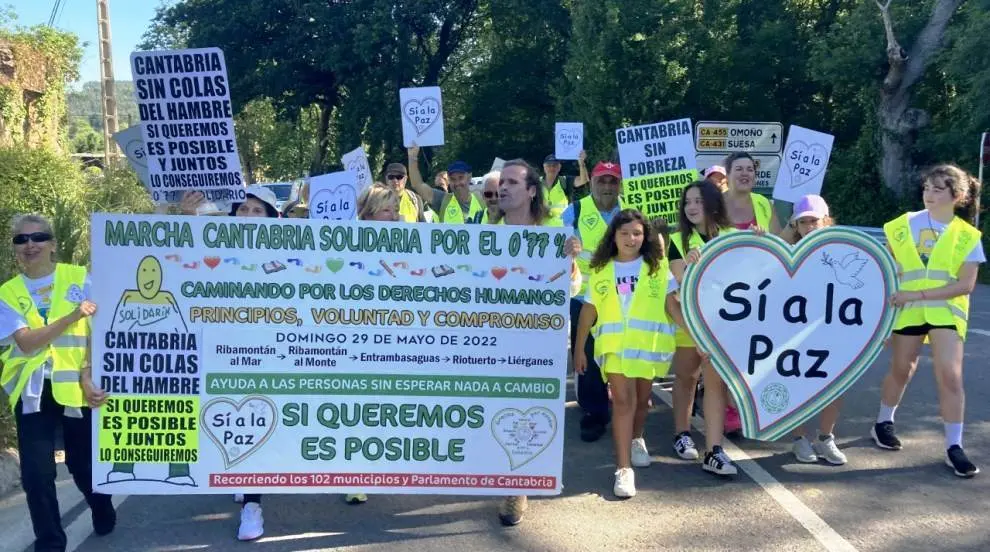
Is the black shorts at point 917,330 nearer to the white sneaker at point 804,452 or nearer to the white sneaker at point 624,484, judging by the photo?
the white sneaker at point 804,452

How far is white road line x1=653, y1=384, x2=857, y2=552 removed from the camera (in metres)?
4.47

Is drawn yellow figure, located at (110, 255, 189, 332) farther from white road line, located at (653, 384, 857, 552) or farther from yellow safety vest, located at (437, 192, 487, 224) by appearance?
yellow safety vest, located at (437, 192, 487, 224)

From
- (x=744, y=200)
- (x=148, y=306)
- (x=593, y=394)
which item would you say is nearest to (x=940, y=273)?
(x=744, y=200)

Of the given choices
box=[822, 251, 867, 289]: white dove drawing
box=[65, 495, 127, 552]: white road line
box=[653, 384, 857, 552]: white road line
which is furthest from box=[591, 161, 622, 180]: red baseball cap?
box=[65, 495, 127, 552]: white road line

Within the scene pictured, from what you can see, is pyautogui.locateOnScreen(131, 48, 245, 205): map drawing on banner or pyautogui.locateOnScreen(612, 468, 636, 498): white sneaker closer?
pyautogui.locateOnScreen(612, 468, 636, 498): white sneaker

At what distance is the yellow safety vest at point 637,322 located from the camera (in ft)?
17.1

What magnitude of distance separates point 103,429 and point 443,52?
32.2m

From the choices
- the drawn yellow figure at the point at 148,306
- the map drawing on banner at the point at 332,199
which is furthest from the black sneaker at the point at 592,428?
the drawn yellow figure at the point at 148,306

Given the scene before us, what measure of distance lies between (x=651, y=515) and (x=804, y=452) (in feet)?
4.69

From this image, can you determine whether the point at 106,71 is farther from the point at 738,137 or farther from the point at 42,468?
the point at 42,468

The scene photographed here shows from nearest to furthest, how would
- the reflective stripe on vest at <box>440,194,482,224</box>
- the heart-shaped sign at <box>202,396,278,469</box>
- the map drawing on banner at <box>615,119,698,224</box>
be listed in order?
1. the heart-shaped sign at <box>202,396,278,469</box>
2. the map drawing on banner at <box>615,119,698,224</box>
3. the reflective stripe on vest at <box>440,194,482,224</box>

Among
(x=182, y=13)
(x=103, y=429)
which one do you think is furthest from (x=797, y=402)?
(x=182, y=13)

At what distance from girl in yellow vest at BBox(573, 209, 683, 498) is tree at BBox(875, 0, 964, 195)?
1915 cm

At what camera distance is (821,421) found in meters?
5.78
